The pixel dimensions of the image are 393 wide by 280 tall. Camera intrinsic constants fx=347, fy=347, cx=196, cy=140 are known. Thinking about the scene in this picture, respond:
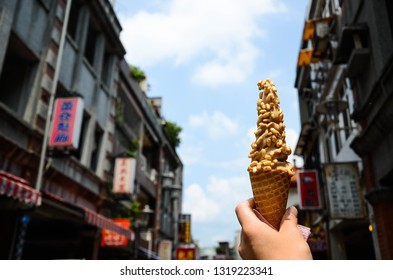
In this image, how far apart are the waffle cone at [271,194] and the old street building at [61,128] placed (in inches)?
261

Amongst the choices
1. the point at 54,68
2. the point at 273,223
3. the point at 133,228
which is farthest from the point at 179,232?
the point at 273,223

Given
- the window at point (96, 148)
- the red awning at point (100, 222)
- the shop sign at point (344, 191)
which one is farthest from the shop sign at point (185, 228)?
the shop sign at point (344, 191)

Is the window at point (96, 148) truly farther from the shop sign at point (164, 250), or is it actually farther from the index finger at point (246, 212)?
the index finger at point (246, 212)

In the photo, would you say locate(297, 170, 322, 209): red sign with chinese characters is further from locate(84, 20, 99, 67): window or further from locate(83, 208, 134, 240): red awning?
locate(84, 20, 99, 67): window

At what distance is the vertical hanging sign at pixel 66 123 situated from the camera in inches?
432

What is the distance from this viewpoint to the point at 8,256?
30.3ft

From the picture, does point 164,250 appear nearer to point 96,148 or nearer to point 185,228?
point 185,228

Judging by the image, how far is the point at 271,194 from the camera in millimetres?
2131

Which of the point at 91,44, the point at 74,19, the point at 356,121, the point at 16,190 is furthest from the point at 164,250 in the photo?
the point at 16,190

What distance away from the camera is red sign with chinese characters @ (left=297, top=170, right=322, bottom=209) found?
59.9ft

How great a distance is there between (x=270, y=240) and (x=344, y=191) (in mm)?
11625
